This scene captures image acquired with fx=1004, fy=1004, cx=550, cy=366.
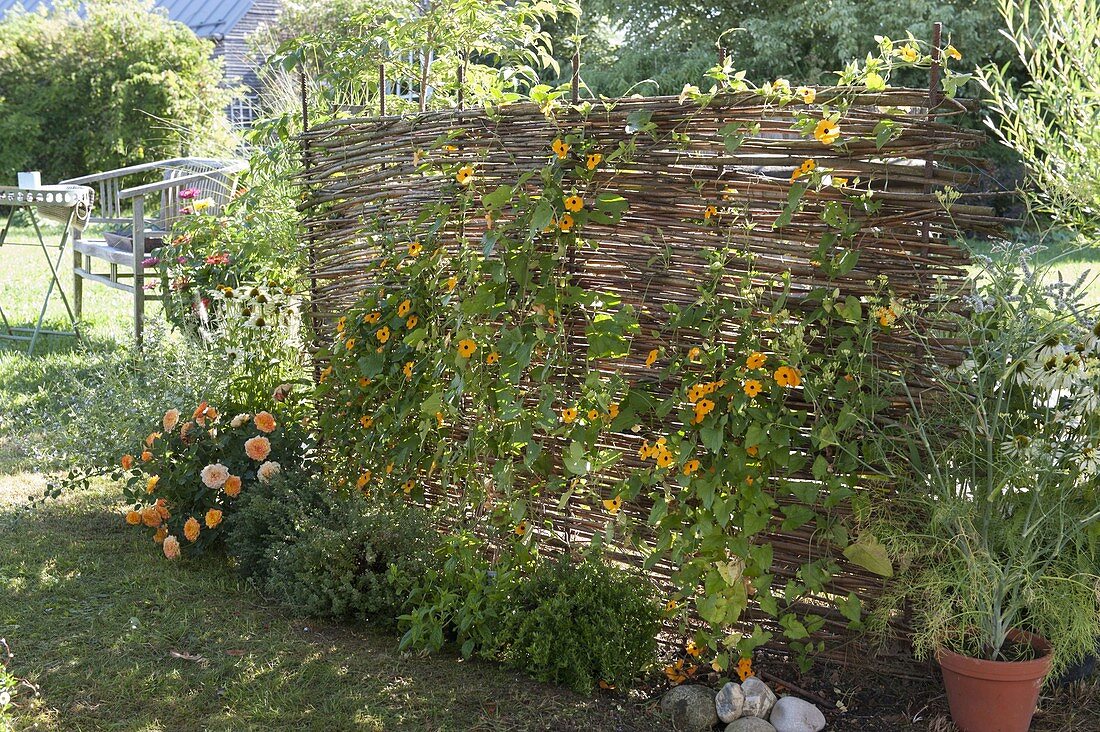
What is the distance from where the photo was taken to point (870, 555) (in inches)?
91.0

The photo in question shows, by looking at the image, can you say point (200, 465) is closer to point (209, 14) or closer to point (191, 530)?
point (191, 530)

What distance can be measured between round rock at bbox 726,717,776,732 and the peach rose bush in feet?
5.44

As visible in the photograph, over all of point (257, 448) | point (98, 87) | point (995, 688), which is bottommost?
point (995, 688)

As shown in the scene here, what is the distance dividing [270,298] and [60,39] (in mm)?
12661

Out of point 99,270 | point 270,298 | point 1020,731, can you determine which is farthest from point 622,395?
point 99,270

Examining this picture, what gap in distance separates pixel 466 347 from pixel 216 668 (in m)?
1.05

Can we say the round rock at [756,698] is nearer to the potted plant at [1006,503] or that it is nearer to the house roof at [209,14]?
the potted plant at [1006,503]

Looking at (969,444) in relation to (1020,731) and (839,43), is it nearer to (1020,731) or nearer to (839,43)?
(1020,731)

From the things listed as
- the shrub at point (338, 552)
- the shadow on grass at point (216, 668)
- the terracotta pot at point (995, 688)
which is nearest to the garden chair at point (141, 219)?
the shadow on grass at point (216, 668)

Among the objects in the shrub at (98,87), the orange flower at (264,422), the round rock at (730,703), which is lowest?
the round rock at (730,703)

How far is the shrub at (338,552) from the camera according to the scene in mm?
2811

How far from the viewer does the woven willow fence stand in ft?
7.57

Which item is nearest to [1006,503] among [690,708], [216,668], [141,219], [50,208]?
[690,708]

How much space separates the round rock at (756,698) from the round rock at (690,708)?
8cm
